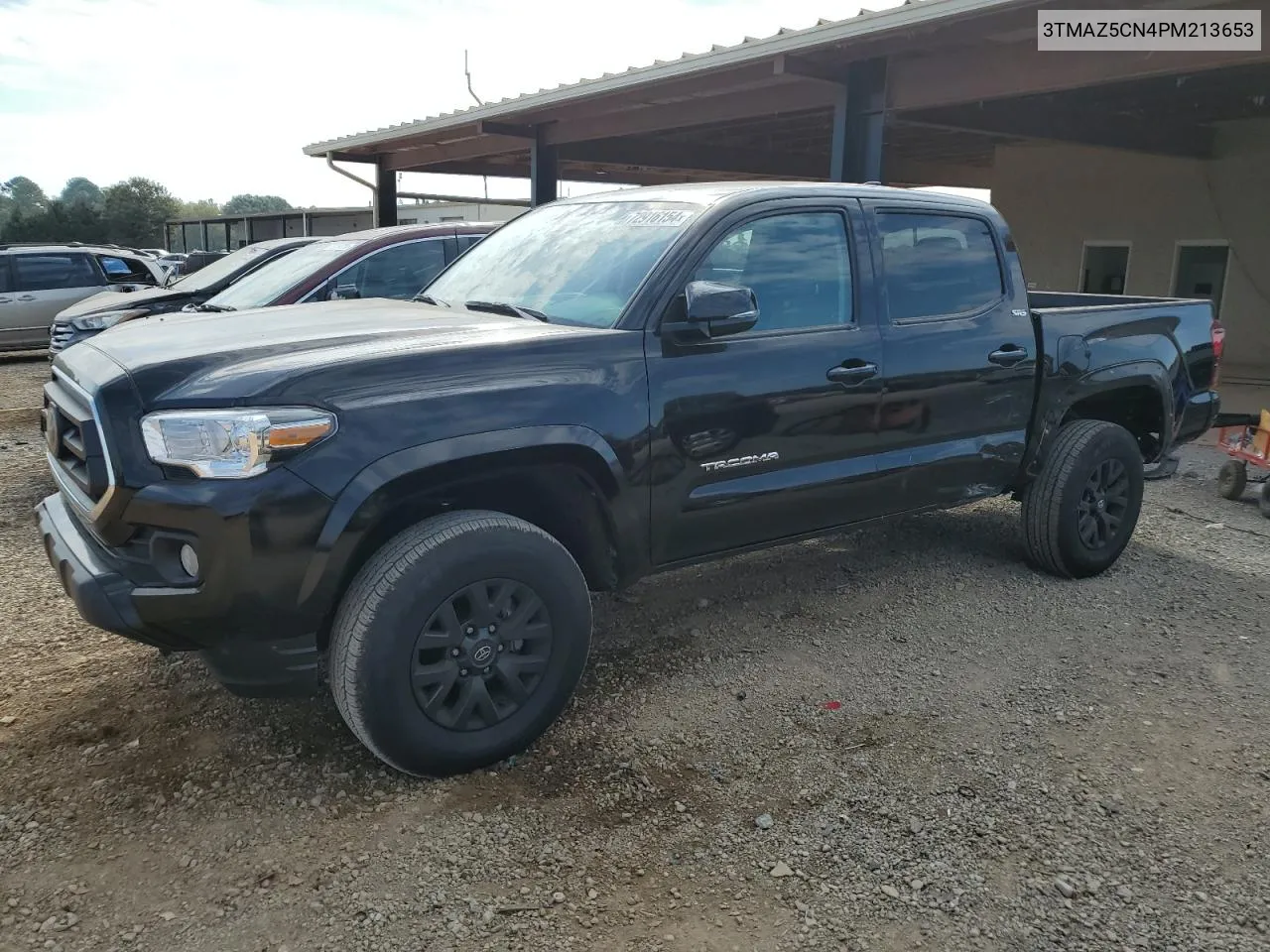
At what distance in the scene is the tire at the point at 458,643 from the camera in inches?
114

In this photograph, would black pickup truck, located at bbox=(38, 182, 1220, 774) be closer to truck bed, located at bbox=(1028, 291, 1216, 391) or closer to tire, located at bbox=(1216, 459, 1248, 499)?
truck bed, located at bbox=(1028, 291, 1216, 391)

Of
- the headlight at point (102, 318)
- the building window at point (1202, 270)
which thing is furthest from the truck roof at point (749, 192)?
the building window at point (1202, 270)

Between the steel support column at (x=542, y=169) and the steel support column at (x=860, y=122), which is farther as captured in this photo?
the steel support column at (x=542, y=169)

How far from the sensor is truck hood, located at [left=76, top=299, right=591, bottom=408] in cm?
280

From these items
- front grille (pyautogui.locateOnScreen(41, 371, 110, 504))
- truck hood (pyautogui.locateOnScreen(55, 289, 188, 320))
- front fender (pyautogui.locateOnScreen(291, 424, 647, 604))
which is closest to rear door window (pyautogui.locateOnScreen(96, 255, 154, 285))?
truck hood (pyautogui.locateOnScreen(55, 289, 188, 320))

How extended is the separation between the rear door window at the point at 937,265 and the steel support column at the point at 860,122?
4.44m

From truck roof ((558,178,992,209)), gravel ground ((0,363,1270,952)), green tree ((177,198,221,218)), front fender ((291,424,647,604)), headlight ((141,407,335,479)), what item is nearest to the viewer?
gravel ground ((0,363,1270,952))

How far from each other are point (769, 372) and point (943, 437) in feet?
3.68

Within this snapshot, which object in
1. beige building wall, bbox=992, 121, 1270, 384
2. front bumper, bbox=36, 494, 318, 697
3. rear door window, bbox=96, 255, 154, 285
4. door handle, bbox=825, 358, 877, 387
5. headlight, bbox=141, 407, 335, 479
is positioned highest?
beige building wall, bbox=992, 121, 1270, 384

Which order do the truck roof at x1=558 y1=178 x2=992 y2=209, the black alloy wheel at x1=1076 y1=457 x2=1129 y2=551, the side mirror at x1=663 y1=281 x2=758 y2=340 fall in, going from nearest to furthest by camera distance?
the side mirror at x1=663 y1=281 x2=758 y2=340
the truck roof at x1=558 y1=178 x2=992 y2=209
the black alloy wheel at x1=1076 y1=457 x2=1129 y2=551

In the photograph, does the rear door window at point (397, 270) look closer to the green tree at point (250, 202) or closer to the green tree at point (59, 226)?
the green tree at point (59, 226)

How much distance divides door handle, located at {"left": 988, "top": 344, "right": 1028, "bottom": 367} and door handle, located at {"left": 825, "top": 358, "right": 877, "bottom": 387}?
2.63ft

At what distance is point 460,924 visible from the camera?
2.52m

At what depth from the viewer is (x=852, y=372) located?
394 cm
